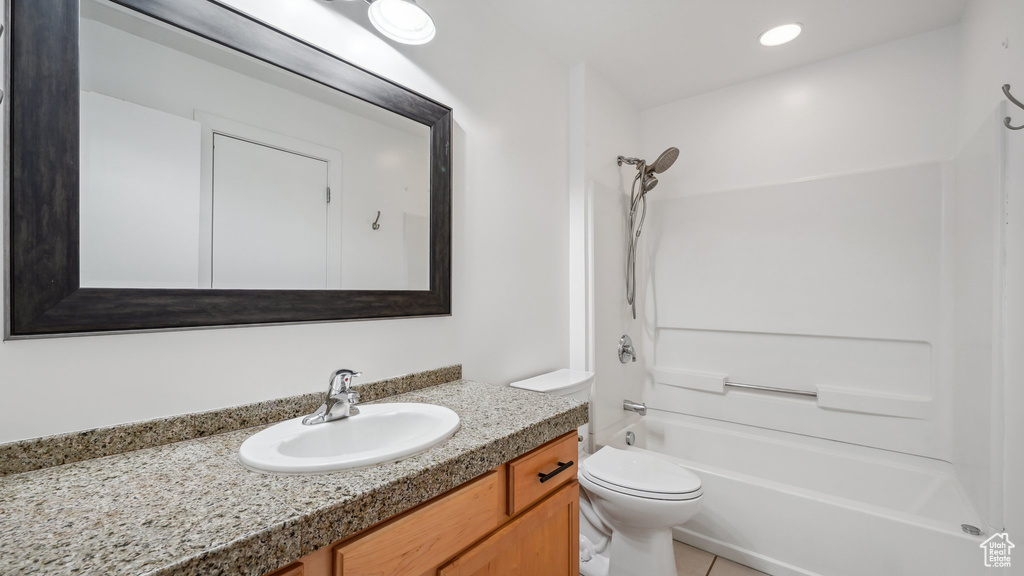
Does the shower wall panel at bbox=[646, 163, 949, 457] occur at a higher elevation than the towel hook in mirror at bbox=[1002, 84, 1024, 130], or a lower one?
lower

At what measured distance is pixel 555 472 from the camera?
3.52 ft

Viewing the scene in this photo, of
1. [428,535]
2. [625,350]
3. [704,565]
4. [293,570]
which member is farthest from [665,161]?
[293,570]

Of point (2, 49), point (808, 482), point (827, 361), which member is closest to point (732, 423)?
point (808, 482)

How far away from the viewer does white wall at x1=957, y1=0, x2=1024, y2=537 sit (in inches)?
49.1

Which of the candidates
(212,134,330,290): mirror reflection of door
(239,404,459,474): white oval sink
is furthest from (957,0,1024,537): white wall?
(212,134,330,290): mirror reflection of door

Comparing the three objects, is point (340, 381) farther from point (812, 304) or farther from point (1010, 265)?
point (812, 304)

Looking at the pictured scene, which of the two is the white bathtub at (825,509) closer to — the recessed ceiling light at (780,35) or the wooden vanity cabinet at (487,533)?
the wooden vanity cabinet at (487,533)

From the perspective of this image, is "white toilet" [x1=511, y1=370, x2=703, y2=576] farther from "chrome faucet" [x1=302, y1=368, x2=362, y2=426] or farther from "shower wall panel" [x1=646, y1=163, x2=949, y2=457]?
"shower wall panel" [x1=646, y1=163, x2=949, y2=457]

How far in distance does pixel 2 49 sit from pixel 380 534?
109 centimetres

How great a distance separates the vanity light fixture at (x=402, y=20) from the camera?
1.20 metres

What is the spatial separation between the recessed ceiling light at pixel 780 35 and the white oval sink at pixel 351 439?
228 centimetres

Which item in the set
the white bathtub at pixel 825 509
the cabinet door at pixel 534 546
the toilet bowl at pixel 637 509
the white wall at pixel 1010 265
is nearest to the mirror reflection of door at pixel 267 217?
the cabinet door at pixel 534 546

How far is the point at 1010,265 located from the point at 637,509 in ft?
4.85

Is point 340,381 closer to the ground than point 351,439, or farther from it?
farther from it
